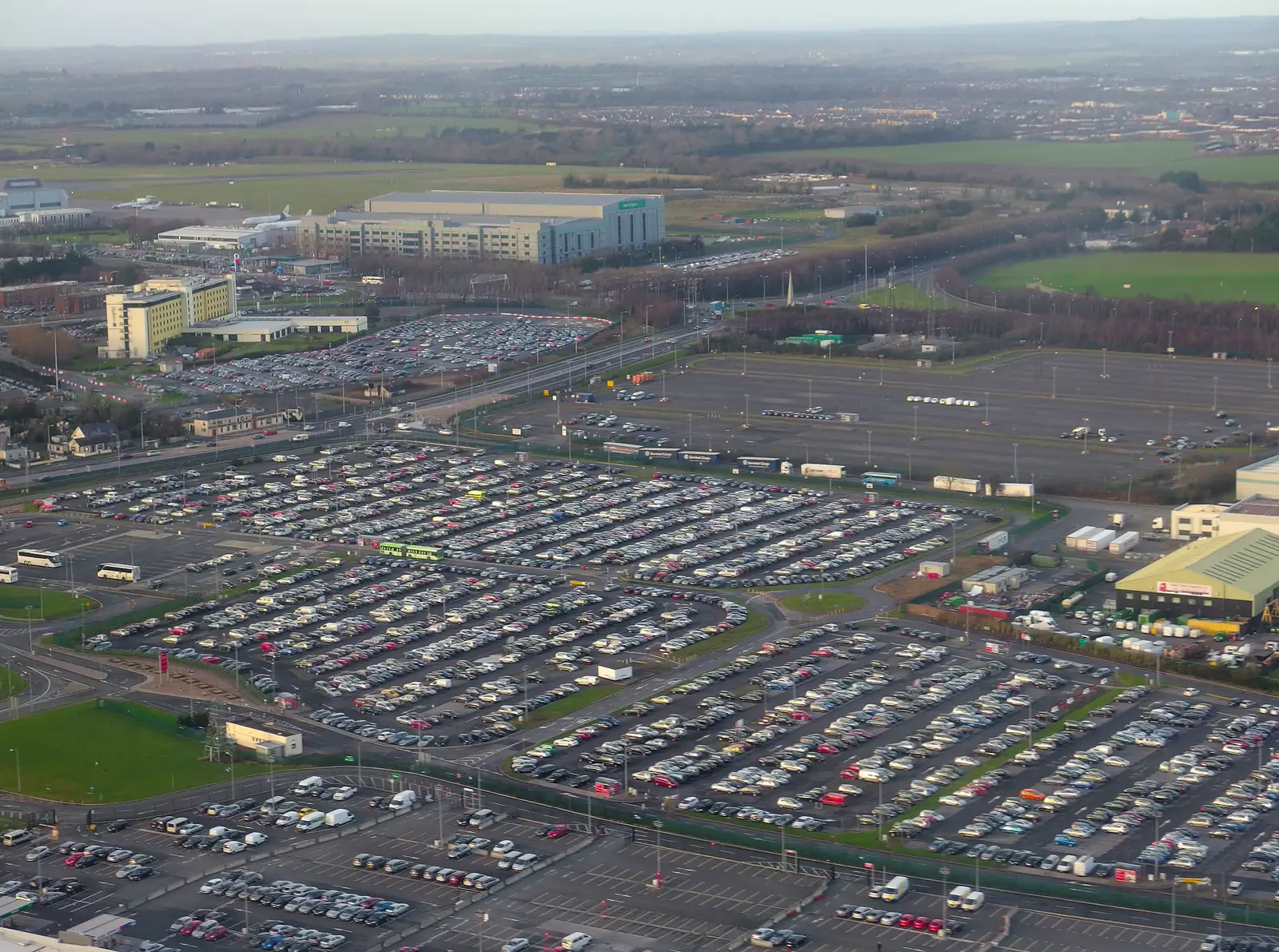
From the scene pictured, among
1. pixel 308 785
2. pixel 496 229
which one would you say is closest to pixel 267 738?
pixel 308 785

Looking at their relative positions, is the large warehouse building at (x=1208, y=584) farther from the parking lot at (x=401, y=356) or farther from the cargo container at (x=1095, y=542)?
the parking lot at (x=401, y=356)

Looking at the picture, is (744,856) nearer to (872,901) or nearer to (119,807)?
(872,901)

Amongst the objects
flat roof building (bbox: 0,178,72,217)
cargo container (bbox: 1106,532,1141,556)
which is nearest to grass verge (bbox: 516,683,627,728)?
cargo container (bbox: 1106,532,1141,556)

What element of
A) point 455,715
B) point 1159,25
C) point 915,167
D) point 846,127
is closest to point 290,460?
point 455,715

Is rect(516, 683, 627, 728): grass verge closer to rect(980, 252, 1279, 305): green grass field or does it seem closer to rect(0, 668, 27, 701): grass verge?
rect(0, 668, 27, 701): grass verge

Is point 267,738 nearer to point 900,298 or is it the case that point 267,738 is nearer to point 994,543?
point 994,543

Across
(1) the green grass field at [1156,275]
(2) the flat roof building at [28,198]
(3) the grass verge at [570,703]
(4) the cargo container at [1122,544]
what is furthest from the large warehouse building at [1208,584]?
(2) the flat roof building at [28,198]
